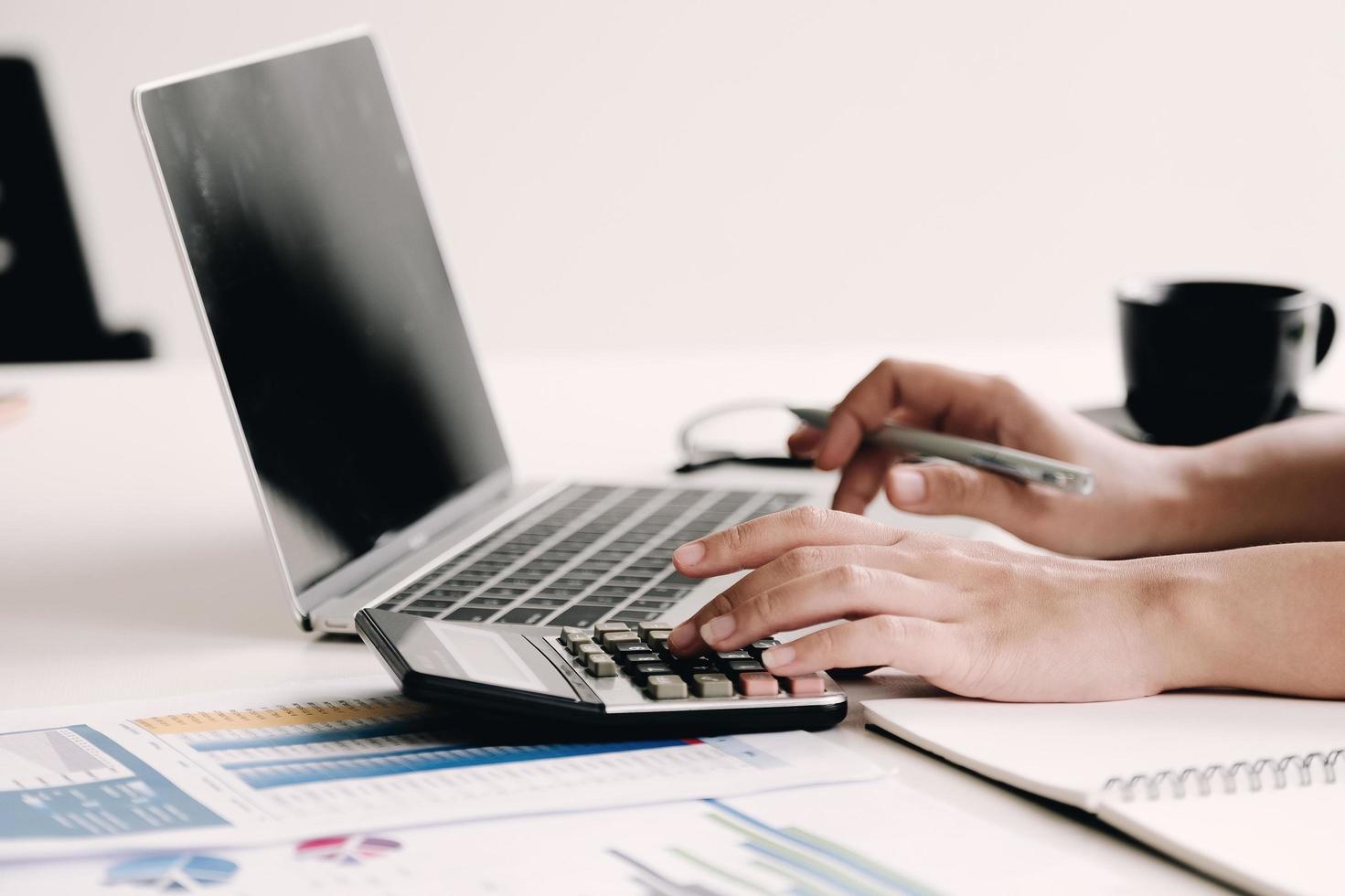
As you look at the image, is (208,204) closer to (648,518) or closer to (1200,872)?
(648,518)

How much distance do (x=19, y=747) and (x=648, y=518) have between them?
469 mm

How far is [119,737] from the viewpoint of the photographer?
62 centimetres

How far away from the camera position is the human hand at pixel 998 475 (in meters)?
0.94

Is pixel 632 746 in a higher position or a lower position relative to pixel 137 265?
lower

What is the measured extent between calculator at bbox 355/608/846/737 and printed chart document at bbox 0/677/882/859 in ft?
0.04

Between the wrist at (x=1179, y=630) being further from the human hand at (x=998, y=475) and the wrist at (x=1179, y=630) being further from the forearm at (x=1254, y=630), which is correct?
the human hand at (x=998, y=475)

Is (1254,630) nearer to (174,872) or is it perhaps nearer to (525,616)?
(525,616)

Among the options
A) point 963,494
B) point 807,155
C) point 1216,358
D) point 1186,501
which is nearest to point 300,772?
point 963,494

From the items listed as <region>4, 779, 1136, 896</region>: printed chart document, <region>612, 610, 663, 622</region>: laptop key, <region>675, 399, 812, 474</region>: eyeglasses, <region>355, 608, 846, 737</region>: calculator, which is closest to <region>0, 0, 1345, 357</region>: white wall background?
<region>675, 399, 812, 474</region>: eyeglasses

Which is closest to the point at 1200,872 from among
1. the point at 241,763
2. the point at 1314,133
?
the point at 241,763

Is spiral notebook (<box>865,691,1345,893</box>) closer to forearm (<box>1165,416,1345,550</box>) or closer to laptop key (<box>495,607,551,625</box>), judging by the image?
laptop key (<box>495,607,551,625</box>)

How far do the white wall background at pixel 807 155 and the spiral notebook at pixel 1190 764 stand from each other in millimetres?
3312

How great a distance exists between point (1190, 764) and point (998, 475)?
1.24 ft

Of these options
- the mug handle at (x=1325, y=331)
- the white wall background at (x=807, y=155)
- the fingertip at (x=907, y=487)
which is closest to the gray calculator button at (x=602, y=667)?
the fingertip at (x=907, y=487)
